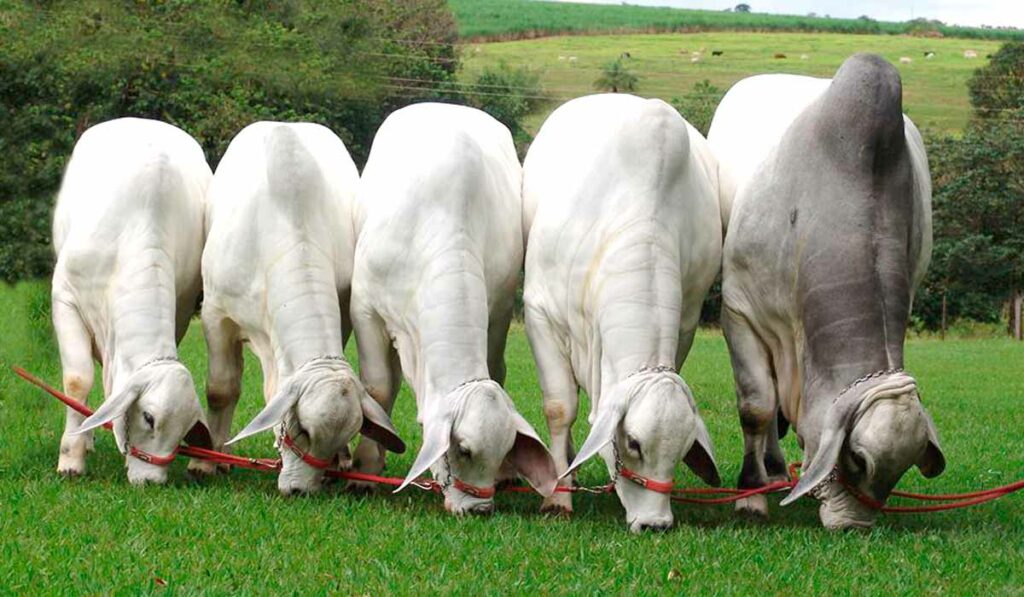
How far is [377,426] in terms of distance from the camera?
942cm

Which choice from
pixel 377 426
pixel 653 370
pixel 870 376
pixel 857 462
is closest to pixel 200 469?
pixel 377 426

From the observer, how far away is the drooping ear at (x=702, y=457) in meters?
8.72

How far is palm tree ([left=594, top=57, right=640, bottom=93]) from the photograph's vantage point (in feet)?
186

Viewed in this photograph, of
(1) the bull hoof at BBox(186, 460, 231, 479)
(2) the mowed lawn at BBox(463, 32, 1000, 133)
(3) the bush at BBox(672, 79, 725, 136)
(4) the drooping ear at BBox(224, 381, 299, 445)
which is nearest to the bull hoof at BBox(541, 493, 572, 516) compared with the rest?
(4) the drooping ear at BBox(224, 381, 299, 445)

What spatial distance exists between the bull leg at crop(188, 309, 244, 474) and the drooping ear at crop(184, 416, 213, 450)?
266 millimetres

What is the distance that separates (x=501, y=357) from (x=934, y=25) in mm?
75628

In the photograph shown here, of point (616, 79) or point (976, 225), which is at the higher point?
point (616, 79)

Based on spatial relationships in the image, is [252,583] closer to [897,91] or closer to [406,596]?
[406,596]

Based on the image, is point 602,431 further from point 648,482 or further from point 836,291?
point 836,291

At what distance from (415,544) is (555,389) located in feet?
5.83

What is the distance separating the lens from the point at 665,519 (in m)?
8.64

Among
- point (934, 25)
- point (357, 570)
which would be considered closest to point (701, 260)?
point (357, 570)

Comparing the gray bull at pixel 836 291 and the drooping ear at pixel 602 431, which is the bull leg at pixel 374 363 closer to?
the drooping ear at pixel 602 431

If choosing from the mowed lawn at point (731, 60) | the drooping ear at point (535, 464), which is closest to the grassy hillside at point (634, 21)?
the mowed lawn at point (731, 60)
